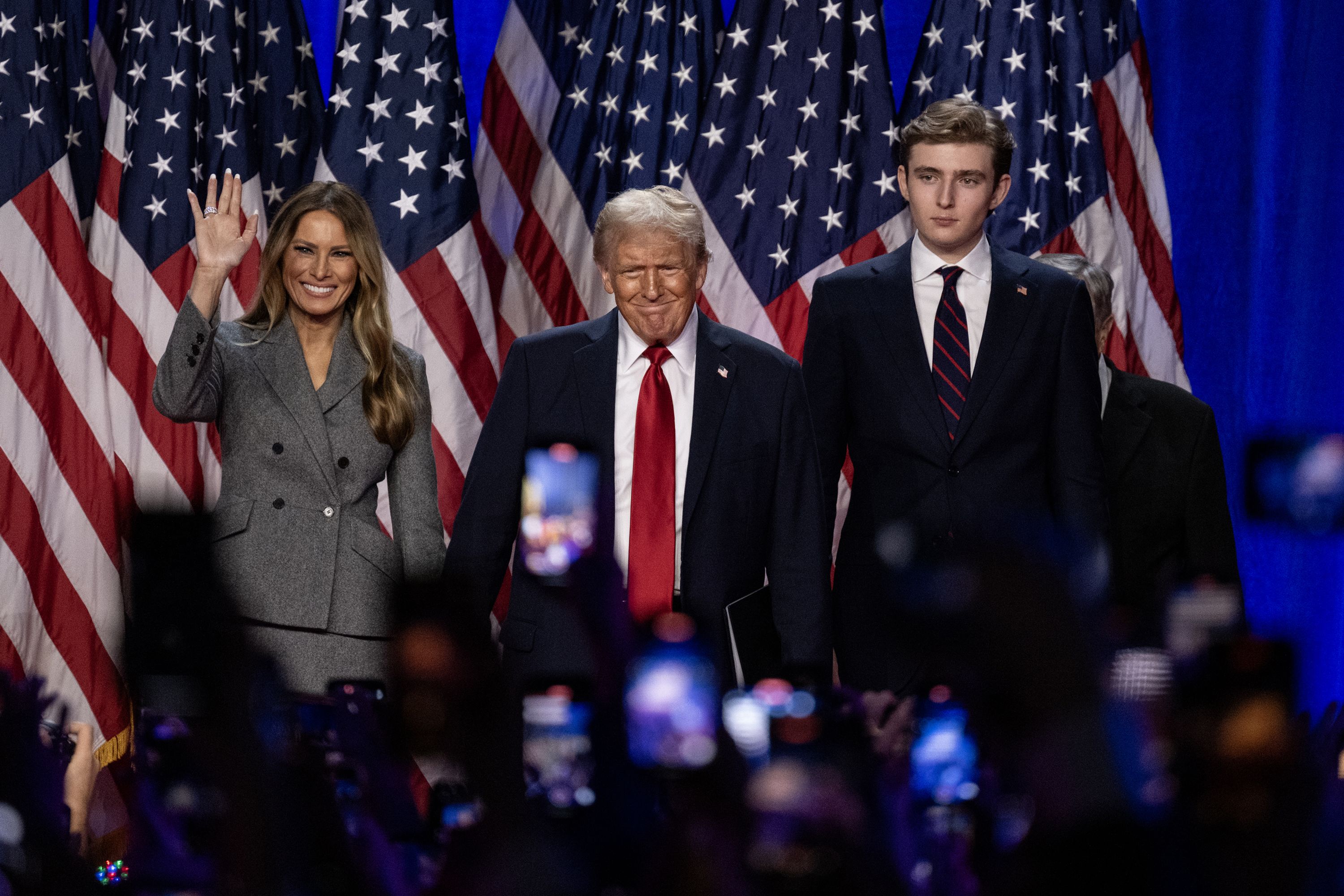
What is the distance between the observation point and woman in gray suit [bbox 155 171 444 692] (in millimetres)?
2234

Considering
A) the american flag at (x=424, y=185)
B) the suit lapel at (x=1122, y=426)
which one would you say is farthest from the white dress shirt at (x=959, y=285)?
the american flag at (x=424, y=185)

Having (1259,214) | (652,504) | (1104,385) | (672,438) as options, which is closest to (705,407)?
(672,438)

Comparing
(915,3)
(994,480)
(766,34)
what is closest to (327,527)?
(994,480)

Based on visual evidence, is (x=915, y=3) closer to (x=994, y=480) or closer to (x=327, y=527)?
(x=994, y=480)

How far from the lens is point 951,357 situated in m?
2.43

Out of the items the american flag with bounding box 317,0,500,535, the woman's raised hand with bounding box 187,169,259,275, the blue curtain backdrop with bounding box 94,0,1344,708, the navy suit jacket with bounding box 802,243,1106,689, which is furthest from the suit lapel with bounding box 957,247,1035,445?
the blue curtain backdrop with bounding box 94,0,1344,708

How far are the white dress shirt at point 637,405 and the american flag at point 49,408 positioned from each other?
185 cm

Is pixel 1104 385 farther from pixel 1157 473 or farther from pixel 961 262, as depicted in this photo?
pixel 961 262

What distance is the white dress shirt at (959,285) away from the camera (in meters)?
2.46

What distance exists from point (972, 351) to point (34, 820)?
6.34 ft

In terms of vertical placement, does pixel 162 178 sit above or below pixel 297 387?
above

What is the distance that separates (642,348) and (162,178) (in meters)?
1.97

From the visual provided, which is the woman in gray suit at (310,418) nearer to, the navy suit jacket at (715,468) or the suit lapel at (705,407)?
the navy suit jacket at (715,468)

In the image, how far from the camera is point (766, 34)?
380 cm
